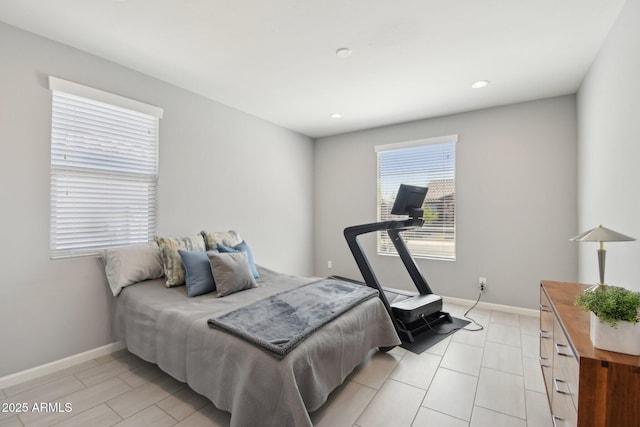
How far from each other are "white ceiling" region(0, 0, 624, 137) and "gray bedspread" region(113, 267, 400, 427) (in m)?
2.04

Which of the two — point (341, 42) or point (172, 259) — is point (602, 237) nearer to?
point (341, 42)

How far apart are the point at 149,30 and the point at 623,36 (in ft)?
10.8

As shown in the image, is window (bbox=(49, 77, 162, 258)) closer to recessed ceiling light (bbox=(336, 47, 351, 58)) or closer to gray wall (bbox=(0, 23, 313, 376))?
gray wall (bbox=(0, 23, 313, 376))

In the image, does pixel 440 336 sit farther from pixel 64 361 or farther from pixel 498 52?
pixel 64 361

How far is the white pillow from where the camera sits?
97.3 inches

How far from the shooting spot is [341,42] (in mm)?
2307

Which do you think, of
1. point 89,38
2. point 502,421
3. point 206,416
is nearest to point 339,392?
point 206,416

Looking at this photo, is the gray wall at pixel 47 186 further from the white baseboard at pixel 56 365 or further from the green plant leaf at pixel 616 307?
the green plant leaf at pixel 616 307

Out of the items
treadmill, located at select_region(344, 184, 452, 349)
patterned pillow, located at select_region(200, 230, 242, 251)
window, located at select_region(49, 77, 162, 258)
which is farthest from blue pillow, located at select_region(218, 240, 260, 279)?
treadmill, located at select_region(344, 184, 452, 349)

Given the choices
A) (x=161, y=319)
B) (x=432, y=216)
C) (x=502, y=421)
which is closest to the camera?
(x=502, y=421)

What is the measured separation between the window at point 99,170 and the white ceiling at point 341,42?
0.44 m

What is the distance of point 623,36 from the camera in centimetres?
190

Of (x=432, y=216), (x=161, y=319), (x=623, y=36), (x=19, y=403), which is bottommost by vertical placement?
(x=19, y=403)

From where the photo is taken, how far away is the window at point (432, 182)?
3.97m
